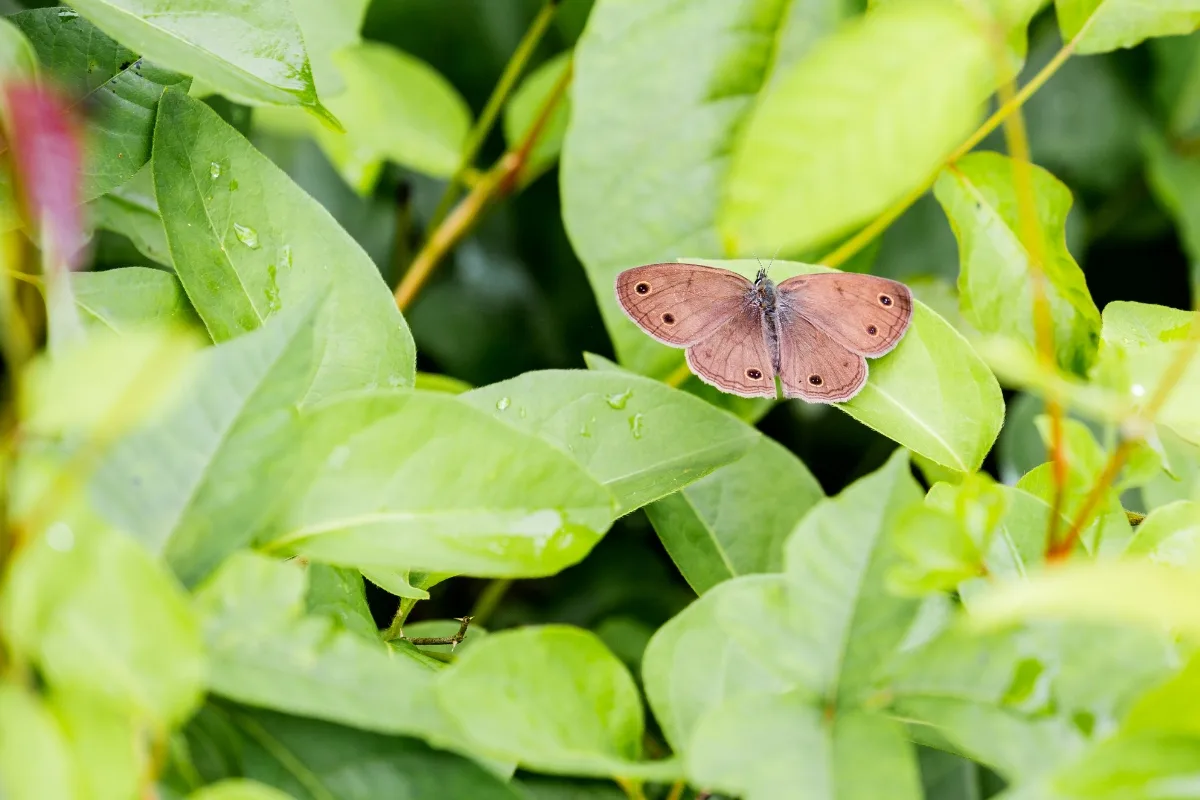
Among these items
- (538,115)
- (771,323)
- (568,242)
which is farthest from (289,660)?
(568,242)

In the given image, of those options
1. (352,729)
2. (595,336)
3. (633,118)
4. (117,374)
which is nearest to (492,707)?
(352,729)

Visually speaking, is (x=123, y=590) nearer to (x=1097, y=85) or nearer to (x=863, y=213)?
(x=863, y=213)

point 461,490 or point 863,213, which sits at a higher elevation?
point 863,213

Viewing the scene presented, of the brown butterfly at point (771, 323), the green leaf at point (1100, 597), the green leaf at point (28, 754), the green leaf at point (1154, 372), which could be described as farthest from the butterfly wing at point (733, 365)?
the green leaf at point (28, 754)

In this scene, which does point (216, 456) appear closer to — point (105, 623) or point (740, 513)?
point (105, 623)

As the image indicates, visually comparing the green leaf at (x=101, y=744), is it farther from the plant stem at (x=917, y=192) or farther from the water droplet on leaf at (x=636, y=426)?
the plant stem at (x=917, y=192)

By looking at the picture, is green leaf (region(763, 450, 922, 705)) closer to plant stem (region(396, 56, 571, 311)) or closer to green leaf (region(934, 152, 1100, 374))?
green leaf (region(934, 152, 1100, 374))

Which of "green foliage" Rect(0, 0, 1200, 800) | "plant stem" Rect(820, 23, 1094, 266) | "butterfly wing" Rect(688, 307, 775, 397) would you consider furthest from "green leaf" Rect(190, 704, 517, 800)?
"plant stem" Rect(820, 23, 1094, 266)
